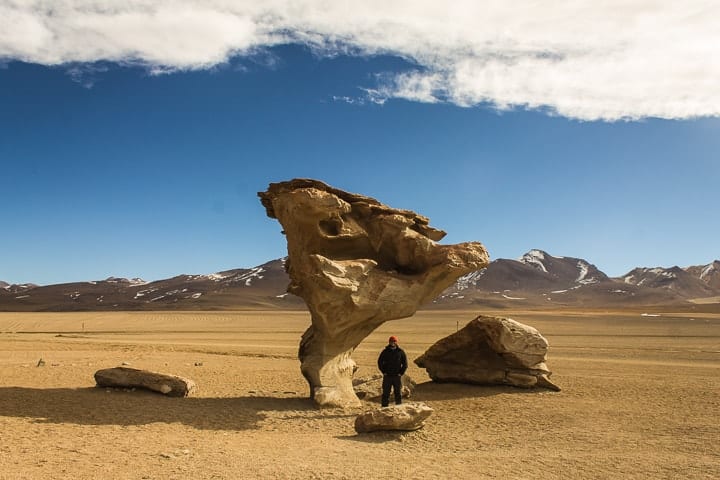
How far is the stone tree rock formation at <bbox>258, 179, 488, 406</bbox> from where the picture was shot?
46.8ft

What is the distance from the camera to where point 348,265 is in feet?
46.9

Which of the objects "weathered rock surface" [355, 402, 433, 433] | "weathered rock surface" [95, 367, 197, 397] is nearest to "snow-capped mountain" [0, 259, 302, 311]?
"weathered rock surface" [95, 367, 197, 397]

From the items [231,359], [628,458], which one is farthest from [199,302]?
[628,458]

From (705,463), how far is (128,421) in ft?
36.4

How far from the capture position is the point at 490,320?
59.0 feet

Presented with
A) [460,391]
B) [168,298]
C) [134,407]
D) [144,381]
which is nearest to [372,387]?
[460,391]

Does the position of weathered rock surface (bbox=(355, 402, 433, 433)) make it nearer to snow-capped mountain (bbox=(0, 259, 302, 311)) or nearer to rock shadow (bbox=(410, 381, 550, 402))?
rock shadow (bbox=(410, 381, 550, 402))

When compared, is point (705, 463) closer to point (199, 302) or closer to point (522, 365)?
point (522, 365)

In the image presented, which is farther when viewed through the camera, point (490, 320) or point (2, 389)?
point (490, 320)

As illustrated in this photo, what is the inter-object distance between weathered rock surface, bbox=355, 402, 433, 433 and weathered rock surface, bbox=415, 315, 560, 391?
6.59 meters

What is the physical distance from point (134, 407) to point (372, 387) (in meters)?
6.46

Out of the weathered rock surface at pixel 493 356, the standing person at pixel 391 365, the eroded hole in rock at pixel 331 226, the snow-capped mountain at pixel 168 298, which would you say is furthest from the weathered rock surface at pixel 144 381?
the snow-capped mountain at pixel 168 298

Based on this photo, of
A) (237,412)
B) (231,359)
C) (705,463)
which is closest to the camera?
(705,463)

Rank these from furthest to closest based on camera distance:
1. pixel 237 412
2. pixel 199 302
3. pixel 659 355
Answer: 1. pixel 199 302
2. pixel 659 355
3. pixel 237 412
